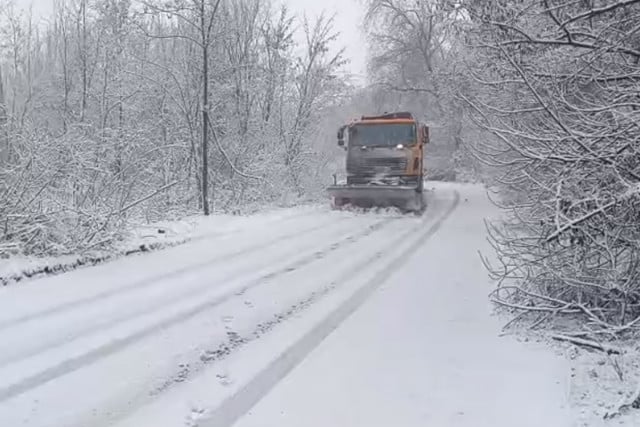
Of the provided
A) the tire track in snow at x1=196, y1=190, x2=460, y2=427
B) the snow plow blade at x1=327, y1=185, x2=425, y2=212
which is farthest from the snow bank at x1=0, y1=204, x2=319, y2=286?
the tire track in snow at x1=196, y1=190, x2=460, y2=427

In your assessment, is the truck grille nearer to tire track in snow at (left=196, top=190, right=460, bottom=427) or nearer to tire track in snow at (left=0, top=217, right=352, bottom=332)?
tire track in snow at (left=0, top=217, right=352, bottom=332)

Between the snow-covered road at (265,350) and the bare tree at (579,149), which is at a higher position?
the bare tree at (579,149)

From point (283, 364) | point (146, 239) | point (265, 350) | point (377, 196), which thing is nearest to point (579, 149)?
point (283, 364)

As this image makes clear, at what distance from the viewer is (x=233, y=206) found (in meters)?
16.3

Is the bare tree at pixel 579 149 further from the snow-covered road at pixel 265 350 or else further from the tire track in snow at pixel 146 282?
the tire track in snow at pixel 146 282

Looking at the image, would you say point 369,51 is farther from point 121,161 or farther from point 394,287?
point 394,287

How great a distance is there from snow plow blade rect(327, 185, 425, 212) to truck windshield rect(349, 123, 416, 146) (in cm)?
180

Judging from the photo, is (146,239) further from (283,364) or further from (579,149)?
(579,149)

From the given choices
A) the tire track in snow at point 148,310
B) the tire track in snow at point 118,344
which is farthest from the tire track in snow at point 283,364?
the tire track in snow at point 148,310

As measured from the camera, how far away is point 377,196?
1589 cm

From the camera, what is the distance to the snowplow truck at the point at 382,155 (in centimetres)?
1692

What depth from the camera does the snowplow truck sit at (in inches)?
666

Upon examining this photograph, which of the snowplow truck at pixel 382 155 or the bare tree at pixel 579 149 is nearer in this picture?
the bare tree at pixel 579 149

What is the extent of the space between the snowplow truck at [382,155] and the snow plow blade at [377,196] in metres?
0.03
